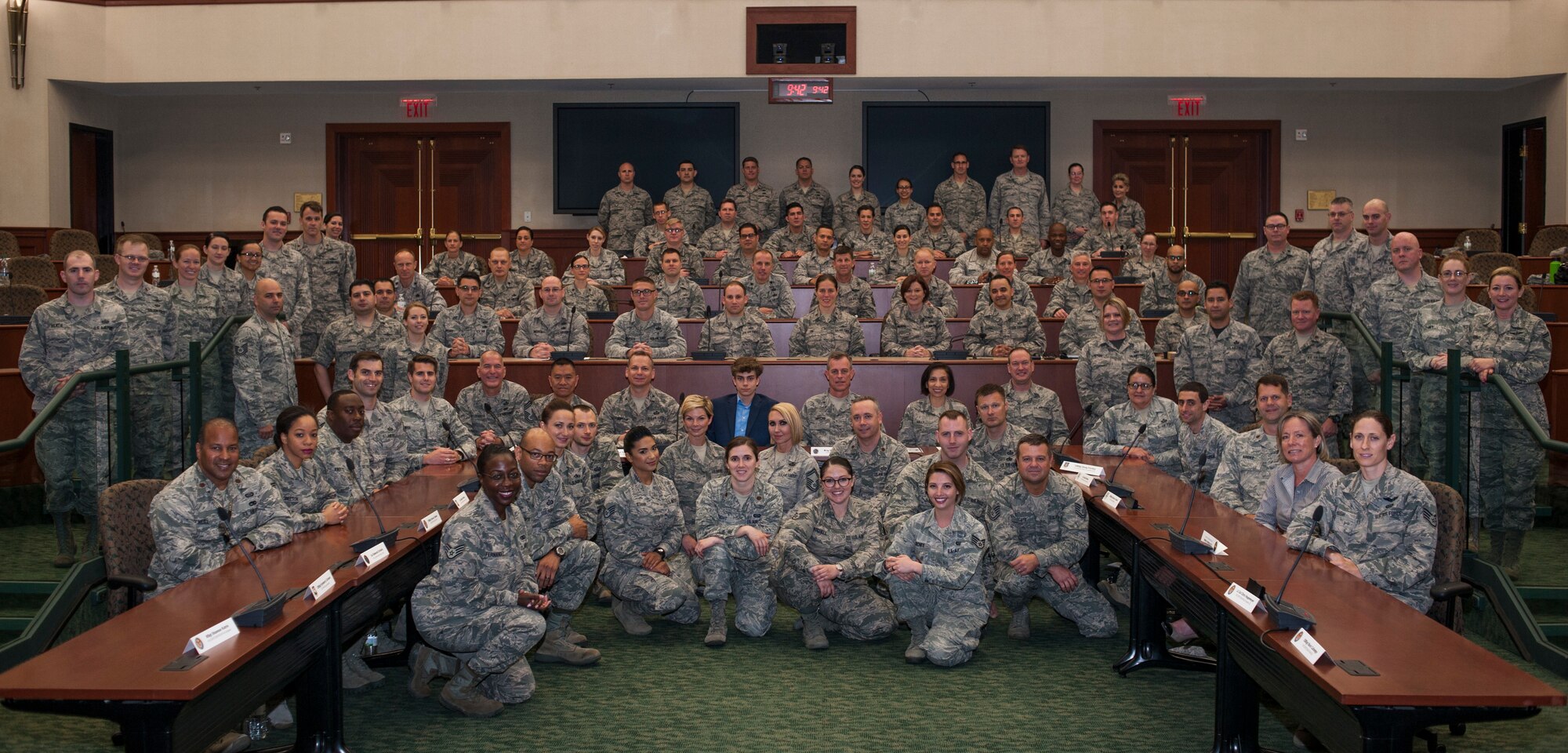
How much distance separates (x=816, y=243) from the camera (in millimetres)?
10609

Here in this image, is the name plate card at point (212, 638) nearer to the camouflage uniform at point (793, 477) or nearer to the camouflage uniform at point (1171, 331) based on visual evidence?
the camouflage uniform at point (793, 477)

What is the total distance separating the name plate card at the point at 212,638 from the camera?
330 centimetres

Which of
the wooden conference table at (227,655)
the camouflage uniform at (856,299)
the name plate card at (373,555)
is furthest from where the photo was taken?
the camouflage uniform at (856,299)

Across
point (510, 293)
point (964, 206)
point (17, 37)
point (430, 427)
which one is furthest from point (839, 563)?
point (17, 37)

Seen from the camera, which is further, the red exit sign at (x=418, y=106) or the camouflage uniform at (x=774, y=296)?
the red exit sign at (x=418, y=106)

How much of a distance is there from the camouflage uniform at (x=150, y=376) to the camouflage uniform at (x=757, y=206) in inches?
232

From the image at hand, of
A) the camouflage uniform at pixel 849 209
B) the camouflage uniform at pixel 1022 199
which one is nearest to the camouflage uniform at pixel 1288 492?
the camouflage uniform at pixel 1022 199

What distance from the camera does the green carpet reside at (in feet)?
Result: 14.4

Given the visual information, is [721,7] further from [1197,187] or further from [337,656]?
[337,656]

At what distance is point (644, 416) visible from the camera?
7.28 m

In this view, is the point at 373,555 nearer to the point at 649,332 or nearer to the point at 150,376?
the point at 150,376

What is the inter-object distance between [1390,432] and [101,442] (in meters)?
5.68

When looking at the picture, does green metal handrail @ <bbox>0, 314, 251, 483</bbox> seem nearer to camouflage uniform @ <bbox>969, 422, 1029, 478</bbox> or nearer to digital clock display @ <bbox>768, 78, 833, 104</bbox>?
camouflage uniform @ <bbox>969, 422, 1029, 478</bbox>

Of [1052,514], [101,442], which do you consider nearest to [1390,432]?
[1052,514]
